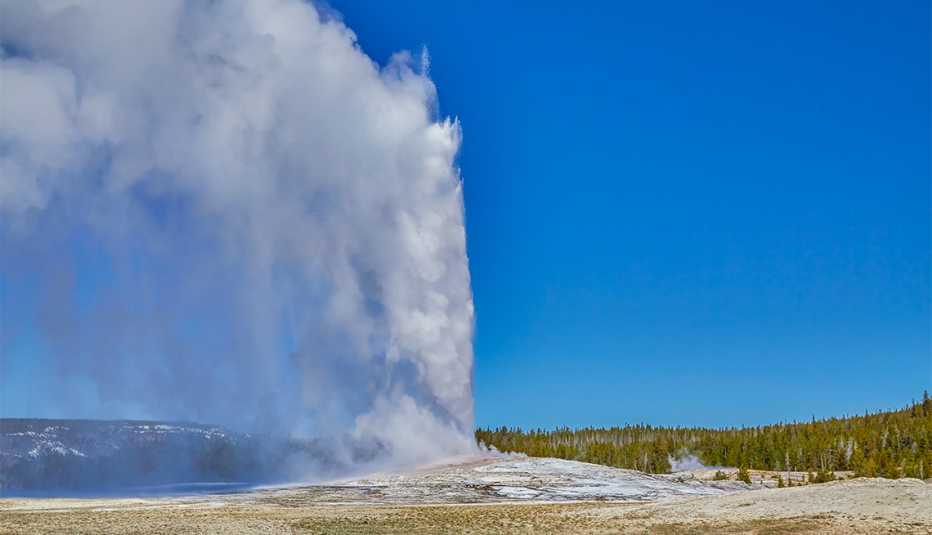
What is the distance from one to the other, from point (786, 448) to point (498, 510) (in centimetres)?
9164

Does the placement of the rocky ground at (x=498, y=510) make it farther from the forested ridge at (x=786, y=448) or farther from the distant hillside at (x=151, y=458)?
the forested ridge at (x=786, y=448)

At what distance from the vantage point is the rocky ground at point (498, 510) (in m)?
41.2

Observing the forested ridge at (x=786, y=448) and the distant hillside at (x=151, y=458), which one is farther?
the forested ridge at (x=786, y=448)

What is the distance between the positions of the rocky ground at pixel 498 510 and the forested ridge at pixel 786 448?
54228mm

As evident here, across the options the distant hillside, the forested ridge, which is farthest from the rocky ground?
A: the forested ridge

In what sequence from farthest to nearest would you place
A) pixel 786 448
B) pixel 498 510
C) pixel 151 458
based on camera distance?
pixel 786 448
pixel 151 458
pixel 498 510

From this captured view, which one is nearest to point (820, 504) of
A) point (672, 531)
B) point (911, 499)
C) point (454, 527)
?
point (911, 499)

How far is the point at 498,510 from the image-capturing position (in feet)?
171

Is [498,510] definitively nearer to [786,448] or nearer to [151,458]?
[151,458]

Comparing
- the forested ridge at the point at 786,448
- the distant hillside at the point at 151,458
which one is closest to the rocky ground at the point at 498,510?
the distant hillside at the point at 151,458

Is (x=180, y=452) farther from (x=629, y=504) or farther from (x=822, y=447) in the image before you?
(x=629, y=504)

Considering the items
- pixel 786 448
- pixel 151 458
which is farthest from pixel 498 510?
pixel 786 448

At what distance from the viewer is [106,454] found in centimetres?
13625

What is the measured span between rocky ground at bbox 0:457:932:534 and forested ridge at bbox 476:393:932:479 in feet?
178
